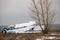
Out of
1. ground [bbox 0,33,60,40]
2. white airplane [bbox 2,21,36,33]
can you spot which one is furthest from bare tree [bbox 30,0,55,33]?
ground [bbox 0,33,60,40]

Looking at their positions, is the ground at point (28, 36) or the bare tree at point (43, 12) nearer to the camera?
the ground at point (28, 36)

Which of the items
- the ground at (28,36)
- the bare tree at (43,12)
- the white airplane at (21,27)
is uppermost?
the bare tree at (43,12)

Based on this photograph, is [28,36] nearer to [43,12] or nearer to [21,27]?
[21,27]

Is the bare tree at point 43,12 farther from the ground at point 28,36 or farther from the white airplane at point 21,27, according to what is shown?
the ground at point 28,36

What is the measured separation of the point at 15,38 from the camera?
271cm

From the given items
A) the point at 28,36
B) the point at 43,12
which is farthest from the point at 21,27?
the point at 43,12

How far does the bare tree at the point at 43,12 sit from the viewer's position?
3.08 metres

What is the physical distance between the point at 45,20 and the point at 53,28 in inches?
9.5

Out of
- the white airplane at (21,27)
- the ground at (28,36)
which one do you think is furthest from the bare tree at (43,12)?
the ground at (28,36)

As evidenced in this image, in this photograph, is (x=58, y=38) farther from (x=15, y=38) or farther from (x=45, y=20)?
(x=15, y=38)

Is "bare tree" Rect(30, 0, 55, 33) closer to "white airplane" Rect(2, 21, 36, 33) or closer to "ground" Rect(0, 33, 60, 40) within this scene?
"white airplane" Rect(2, 21, 36, 33)

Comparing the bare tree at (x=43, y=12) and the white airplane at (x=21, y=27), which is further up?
the bare tree at (x=43, y=12)

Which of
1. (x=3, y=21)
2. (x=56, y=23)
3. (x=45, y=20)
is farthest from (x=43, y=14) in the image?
(x=3, y=21)

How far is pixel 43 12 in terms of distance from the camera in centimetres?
309
